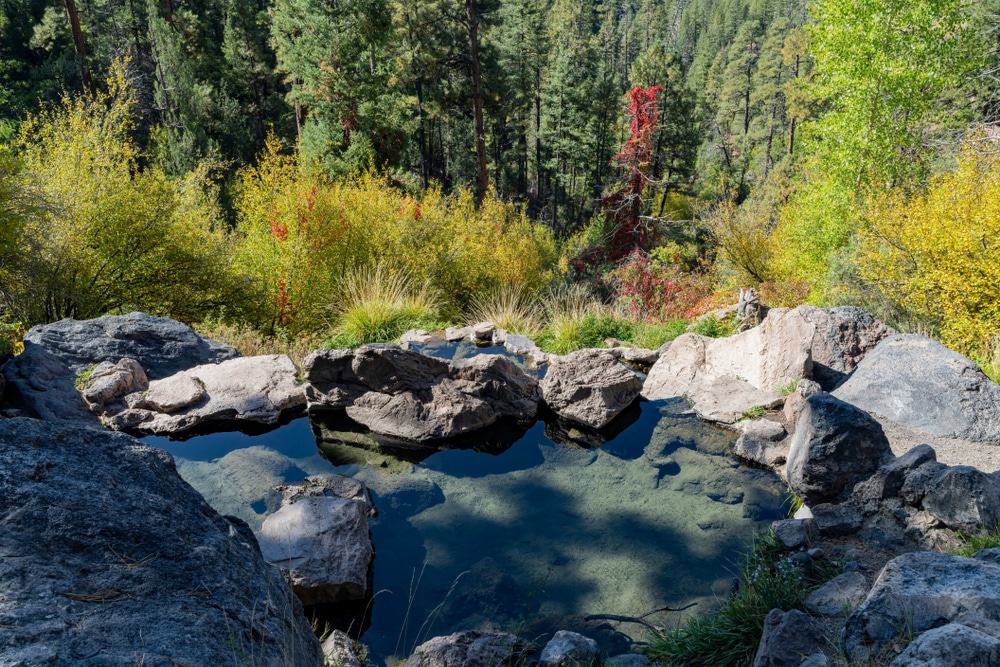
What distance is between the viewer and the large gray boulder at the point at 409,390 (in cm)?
594

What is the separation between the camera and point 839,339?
6523mm

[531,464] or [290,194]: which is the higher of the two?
[290,194]

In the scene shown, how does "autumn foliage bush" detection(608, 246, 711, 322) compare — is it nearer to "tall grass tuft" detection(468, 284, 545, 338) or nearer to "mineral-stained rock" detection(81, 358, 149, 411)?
"tall grass tuft" detection(468, 284, 545, 338)

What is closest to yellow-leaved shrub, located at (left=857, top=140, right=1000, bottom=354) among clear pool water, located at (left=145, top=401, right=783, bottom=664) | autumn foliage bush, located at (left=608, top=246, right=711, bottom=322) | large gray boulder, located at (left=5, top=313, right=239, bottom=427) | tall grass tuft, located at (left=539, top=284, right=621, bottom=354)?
autumn foliage bush, located at (left=608, top=246, right=711, bottom=322)

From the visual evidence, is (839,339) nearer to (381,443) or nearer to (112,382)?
(381,443)

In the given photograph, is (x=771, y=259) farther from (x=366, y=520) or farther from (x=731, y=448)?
(x=366, y=520)

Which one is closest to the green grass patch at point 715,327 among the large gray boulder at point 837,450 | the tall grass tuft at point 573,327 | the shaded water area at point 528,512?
the tall grass tuft at point 573,327

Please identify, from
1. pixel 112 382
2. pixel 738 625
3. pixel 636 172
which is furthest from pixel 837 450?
pixel 636 172

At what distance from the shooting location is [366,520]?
171 inches

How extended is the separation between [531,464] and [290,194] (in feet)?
20.5

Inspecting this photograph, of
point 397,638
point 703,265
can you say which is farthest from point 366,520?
point 703,265

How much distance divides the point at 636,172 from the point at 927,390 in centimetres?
1238

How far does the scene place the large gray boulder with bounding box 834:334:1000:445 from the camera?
201 inches

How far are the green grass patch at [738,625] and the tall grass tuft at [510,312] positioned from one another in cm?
559
